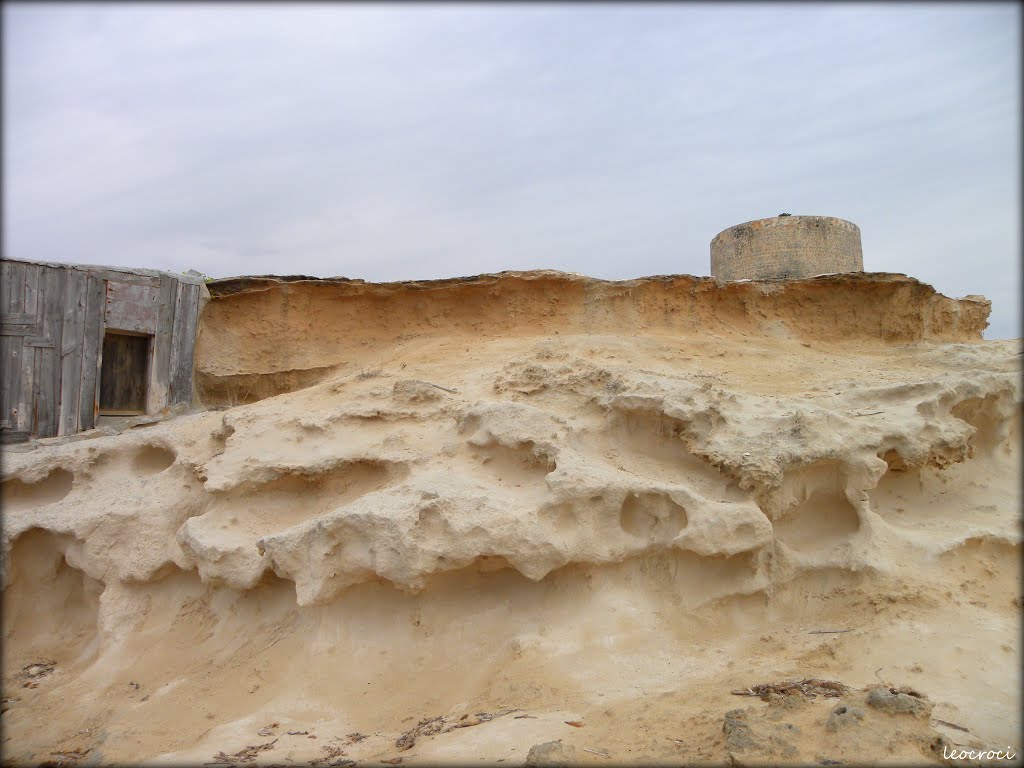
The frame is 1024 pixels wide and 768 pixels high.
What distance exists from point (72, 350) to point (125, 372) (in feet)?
1.74

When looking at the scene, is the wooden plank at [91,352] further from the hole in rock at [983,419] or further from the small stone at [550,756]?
the hole in rock at [983,419]

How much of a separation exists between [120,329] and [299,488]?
3002 millimetres

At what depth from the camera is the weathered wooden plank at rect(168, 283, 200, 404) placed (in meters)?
6.96

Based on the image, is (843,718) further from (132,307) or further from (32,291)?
(32,291)

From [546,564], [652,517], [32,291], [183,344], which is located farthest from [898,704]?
[32,291]

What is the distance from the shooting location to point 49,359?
6434mm

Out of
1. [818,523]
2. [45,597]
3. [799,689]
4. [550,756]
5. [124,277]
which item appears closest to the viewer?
[550,756]

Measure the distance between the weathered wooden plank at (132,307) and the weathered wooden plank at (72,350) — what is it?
215 millimetres

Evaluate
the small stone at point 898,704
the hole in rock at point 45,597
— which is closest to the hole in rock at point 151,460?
the hole in rock at point 45,597

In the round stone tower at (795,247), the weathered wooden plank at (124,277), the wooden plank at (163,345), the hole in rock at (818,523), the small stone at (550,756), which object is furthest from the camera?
the round stone tower at (795,247)

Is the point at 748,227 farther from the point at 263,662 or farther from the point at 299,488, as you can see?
the point at 263,662

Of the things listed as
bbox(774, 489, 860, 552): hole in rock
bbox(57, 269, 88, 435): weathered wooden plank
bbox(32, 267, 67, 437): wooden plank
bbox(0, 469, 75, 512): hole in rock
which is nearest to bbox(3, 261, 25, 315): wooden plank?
bbox(32, 267, 67, 437): wooden plank

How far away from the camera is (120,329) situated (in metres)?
6.77

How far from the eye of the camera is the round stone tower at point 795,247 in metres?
7.70
